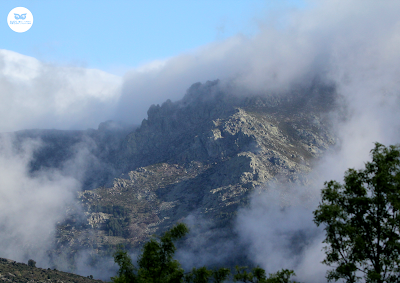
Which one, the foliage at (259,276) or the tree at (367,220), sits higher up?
the tree at (367,220)

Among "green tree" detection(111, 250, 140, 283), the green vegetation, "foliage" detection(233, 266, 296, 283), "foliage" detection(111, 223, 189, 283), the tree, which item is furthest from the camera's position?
"green tree" detection(111, 250, 140, 283)

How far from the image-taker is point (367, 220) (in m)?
45.0

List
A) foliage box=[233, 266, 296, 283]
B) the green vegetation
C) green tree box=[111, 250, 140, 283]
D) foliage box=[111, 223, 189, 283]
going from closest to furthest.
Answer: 1. foliage box=[233, 266, 296, 283]
2. the green vegetation
3. foliage box=[111, 223, 189, 283]
4. green tree box=[111, 250, 140, 283]

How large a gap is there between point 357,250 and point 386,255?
3110 mm

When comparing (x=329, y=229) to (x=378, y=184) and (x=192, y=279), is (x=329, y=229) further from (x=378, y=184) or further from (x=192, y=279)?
(x=192, y=279)

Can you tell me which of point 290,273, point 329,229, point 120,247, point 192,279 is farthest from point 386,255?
point 120,247

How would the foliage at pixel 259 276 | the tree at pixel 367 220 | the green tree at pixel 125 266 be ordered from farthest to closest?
the green tree at pixel 125 266, the foliage at pixel 259 276, the tree at pixel 367 220

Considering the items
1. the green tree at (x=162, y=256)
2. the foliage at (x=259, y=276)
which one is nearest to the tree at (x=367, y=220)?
the foliage at (x=259, y=276)

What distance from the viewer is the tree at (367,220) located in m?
43.4

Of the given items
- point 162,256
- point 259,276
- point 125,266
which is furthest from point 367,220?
point 125,266

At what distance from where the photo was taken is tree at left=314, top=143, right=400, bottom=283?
1710 inches

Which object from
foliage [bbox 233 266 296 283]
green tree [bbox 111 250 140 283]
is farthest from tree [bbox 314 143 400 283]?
green tree [bbox 111 250 140 283]

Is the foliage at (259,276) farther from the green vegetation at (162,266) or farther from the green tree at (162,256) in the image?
the green tree at (162,256)

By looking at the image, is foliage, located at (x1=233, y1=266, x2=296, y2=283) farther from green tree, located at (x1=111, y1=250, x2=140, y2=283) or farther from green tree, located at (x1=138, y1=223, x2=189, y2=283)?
green tree, located at (x1=111, y1=250, x2=140, y2=283)
